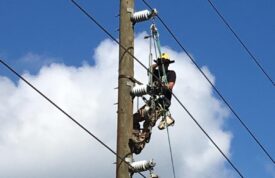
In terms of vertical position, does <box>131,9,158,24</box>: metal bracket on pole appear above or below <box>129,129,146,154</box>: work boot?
above

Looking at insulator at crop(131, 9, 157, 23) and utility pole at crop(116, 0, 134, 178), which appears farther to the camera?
insulator at crop(131, 9, 157, 23)

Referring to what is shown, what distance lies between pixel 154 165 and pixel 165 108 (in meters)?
1.44

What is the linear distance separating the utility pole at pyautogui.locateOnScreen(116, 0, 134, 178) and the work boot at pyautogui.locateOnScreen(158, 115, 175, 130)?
1.09m

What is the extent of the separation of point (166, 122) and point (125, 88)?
4.10 feet

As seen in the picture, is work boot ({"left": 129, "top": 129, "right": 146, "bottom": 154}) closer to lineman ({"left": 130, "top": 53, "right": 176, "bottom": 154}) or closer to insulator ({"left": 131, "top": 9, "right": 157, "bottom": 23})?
lineman ({"left": 130, "top": 53, "right": 176, "bottom": 154})

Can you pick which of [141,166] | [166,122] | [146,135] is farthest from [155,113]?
[141,166]

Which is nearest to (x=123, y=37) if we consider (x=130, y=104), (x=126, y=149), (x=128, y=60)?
(x=128, y=60)

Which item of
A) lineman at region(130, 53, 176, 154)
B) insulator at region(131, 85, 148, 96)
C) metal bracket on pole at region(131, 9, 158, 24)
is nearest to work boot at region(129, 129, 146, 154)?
lineman at region(130, 53, 176, 154)

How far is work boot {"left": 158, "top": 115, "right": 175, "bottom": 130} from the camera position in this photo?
35.1ft

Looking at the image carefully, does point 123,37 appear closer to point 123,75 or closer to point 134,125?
point 123,75

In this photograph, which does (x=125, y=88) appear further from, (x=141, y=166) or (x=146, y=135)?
(x=141, y=166)

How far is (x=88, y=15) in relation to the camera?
10062mm

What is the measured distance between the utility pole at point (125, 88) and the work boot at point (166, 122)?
1091mm

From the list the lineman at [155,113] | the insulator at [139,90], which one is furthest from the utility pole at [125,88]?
the lineman at [155,113]
